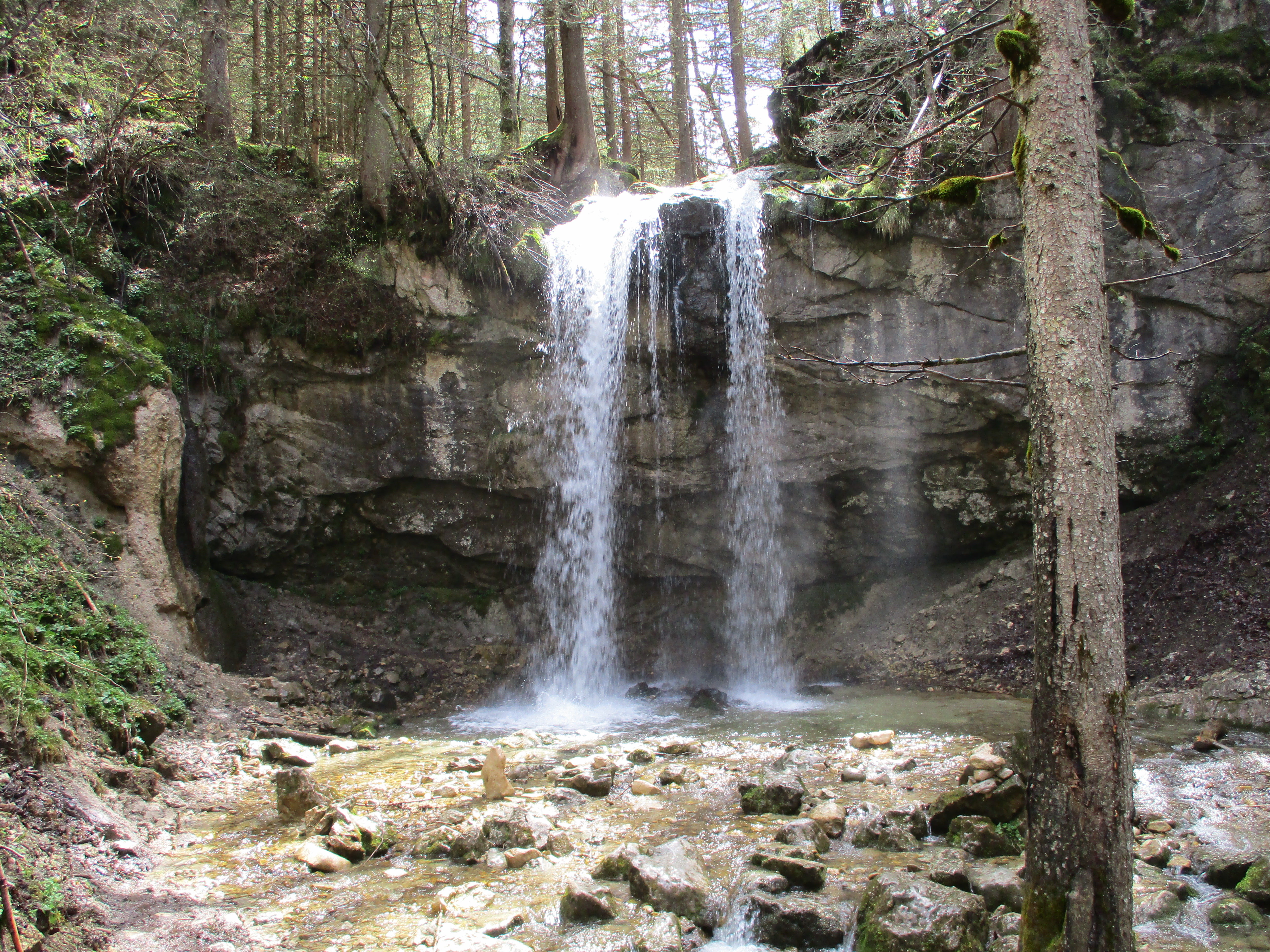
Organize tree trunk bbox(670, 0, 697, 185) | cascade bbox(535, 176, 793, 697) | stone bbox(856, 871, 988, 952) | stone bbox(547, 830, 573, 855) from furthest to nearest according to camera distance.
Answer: tree trunk bbox(670, 0, 697, 185)
cascade bbox(535, 176, 793, 697)
stone bbox(547, 830, 573, 855)
stone bbox(856, 871, 988, 952)

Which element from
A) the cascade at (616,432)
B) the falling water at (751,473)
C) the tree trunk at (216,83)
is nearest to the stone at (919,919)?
the falling water at (751,473)

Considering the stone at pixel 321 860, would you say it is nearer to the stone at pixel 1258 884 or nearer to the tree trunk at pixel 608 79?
the stone at pixel 1258 884

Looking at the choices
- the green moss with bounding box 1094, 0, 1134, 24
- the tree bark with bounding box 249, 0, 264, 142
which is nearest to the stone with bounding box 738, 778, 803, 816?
the green moss with bounding box 1094, 0, 1134, 24

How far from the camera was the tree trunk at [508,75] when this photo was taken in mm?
14359

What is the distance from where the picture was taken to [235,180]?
36.4ft

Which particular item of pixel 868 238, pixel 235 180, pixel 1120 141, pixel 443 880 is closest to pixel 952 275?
pixel 868 238

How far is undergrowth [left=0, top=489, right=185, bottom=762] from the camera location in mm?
4605

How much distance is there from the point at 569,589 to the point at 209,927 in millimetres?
7800

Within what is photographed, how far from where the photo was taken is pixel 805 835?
463cm

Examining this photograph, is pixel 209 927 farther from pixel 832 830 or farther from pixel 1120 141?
pixel 1120 141

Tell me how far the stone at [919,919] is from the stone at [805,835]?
3.10ft

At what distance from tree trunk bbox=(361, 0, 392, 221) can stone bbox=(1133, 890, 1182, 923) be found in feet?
36.4

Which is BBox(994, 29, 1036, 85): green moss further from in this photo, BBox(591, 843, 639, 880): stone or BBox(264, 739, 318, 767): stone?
BBox(264, 739, 318, 767): stone

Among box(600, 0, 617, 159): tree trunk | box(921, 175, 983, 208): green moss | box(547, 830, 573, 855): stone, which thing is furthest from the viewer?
box(600, 0, 617, 159): tree trunk
